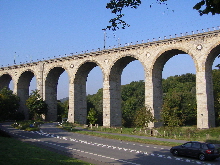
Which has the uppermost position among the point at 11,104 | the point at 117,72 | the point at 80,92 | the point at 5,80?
the point at 5,80

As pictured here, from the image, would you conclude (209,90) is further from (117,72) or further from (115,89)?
(117,72)

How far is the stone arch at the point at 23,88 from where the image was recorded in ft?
194

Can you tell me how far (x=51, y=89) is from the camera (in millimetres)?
55406

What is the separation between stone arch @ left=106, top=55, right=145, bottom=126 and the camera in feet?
144

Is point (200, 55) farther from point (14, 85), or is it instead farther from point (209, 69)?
point (14, 85)

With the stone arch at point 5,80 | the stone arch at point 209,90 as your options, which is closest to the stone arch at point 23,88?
the stone arch at point 5,80

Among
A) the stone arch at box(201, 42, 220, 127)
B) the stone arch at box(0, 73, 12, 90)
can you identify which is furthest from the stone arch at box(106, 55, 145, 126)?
the stone arch at box(0, 73, 12, 90)

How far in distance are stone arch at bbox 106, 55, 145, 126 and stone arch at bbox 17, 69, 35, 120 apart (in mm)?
21941

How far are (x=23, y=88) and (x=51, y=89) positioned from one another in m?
8.45

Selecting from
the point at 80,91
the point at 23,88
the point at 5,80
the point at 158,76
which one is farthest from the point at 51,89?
the point at 158,76

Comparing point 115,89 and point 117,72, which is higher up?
point 117,72

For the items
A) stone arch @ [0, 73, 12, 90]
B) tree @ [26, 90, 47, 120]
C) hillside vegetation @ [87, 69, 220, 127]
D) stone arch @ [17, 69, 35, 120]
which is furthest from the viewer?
stone arch @ [0, 73, 12, 90]

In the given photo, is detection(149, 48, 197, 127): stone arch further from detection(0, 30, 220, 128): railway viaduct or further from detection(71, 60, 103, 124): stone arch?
detection(71, 60, 103, 124): stone arch

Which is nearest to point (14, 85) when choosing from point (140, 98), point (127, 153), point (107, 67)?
point (107, 67)
